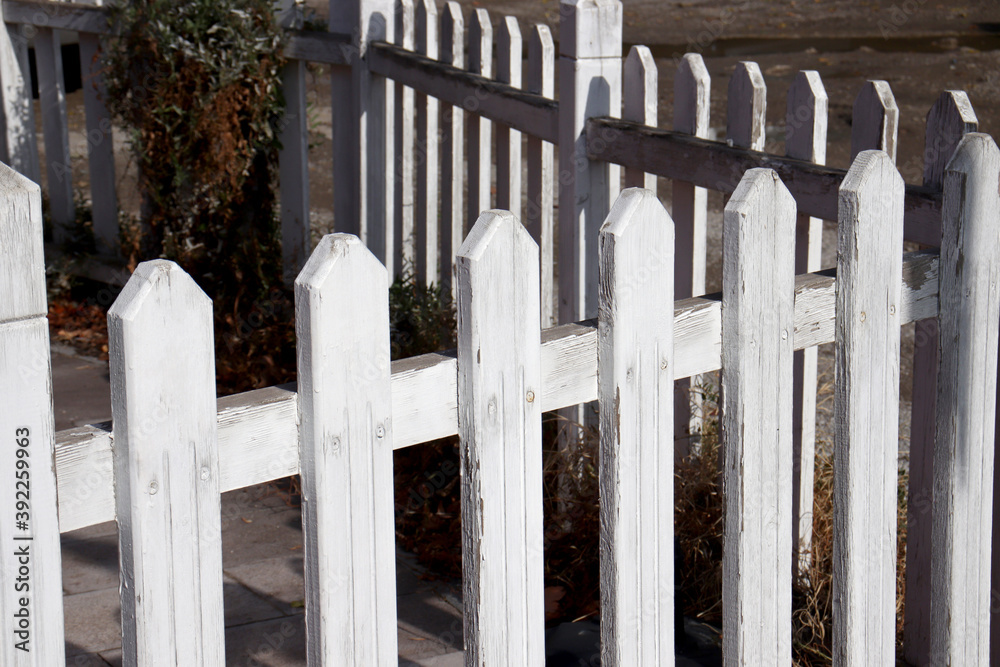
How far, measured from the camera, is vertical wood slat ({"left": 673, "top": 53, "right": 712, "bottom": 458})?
2727 millimetres

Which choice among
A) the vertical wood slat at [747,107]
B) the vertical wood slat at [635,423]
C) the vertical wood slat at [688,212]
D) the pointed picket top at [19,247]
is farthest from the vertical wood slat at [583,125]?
the pointed picket top at [19,247]

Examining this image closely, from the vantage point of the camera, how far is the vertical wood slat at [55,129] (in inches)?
208

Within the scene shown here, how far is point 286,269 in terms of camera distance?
185 inches

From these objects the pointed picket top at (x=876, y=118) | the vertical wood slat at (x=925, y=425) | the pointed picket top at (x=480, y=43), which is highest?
the pointed picket top at (x=480, y=43)

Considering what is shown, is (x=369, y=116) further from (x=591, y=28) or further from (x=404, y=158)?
(x=591, y=28)

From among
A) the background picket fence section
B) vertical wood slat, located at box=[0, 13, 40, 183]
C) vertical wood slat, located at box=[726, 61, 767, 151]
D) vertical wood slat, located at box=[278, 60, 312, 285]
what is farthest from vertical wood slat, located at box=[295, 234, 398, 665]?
vertical wood slat, located at box=[0, 13, 40, 183]

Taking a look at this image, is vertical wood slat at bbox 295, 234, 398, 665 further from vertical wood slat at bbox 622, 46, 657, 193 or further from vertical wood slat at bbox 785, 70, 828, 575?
vertical wood slat at bbox 622, 46, 657, 193

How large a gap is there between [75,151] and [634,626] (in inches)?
323

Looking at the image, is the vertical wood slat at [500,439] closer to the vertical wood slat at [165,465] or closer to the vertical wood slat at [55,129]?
the vertical wood slat at [165,465]

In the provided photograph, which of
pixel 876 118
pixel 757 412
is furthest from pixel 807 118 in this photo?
pixel 757 412

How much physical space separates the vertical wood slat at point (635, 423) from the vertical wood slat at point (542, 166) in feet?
5.10

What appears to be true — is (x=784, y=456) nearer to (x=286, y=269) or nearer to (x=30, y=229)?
(x=30, y=229)

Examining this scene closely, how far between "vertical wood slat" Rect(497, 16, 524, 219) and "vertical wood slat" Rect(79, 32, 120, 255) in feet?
7.40

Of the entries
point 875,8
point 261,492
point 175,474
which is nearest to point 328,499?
point 175,474
